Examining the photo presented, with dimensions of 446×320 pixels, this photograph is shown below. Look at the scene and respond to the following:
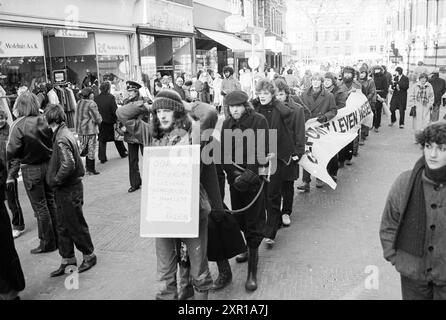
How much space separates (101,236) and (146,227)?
8.91ft

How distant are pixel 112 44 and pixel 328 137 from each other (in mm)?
11893

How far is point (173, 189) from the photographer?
3.56m

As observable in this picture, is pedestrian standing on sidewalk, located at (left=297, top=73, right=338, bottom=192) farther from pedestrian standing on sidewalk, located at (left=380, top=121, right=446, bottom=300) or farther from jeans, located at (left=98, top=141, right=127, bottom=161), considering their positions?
jeans, located at (left=98, top=141, right=127, bottom=161)

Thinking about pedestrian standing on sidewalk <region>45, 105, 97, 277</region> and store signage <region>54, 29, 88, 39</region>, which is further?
store signage <region>54, 29, 88, 39</region>

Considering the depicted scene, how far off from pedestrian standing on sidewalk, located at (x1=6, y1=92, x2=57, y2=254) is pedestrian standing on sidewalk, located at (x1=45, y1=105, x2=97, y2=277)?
1.38ft

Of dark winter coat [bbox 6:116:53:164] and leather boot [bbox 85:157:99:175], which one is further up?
dark winter coat [bbox 6:116:53:164]

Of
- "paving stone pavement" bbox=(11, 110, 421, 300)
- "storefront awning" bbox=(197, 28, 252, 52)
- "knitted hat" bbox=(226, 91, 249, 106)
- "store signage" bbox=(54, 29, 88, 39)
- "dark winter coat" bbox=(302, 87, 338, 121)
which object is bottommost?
"paving stone pavement" bbox=(11, 110, 421, 300)

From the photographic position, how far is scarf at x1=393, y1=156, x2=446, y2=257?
283 cm

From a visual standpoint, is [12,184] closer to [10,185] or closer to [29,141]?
[10,185]

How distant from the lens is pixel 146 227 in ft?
11.8

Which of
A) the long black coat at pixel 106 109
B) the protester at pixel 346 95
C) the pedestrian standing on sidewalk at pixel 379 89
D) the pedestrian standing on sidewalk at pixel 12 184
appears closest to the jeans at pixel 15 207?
the pedestrian standing on sidewalk at pixel 12 184

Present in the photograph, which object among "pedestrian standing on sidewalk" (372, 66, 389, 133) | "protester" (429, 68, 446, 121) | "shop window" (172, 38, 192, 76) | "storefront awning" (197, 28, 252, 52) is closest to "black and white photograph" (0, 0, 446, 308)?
"protester" (429, 68, 446, 121)
